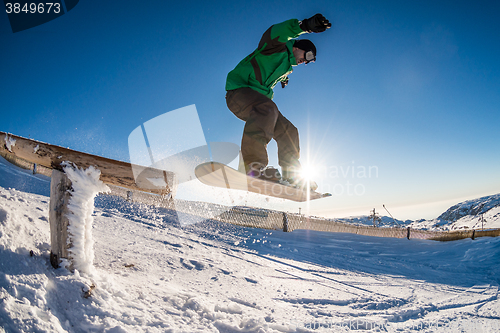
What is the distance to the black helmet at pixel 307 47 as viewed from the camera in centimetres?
296

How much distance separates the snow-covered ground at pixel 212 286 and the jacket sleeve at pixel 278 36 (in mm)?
2901

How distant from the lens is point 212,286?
9.54 ft

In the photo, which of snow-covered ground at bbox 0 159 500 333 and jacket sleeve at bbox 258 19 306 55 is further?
jacket sleeve at bbox 258 19 306 55

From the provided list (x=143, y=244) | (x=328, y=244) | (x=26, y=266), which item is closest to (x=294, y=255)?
(x=328, y=244)

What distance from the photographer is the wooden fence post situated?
6.43ft

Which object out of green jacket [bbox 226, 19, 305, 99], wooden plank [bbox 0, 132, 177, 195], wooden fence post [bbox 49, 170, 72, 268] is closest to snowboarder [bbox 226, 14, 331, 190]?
green jacket [bbox 226, 19, 305, 99]

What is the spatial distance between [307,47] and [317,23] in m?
0.74

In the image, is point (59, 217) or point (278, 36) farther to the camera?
point (278, 36)

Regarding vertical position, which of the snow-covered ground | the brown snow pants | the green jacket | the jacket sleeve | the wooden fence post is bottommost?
the snow-covered ground

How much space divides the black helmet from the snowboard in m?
1.74

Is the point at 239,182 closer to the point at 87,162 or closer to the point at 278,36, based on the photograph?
the point at 87,162

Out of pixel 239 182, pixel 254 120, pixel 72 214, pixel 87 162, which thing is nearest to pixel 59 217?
pixel 72 214

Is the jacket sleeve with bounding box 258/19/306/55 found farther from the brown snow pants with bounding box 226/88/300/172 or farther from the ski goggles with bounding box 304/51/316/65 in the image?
the brown snow pants with bounding box 226/88/300/172

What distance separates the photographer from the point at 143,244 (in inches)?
154
